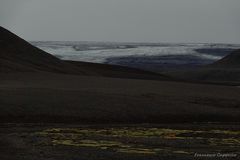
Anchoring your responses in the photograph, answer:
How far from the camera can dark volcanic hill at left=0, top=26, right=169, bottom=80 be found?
5097 centimetres

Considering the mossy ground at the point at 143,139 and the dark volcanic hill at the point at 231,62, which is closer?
the mossy ground at the point at 143,139

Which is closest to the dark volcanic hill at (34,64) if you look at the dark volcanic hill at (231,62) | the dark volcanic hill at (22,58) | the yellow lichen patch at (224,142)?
the dark volcanic hill at (22,58)

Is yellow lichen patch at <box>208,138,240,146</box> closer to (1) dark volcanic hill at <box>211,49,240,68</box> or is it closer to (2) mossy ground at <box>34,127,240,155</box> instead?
(2) mossy ground at <box>34,127,240,155</box>

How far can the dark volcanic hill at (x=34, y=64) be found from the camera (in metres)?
51.0

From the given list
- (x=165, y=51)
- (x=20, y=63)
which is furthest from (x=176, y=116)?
(x=165, y=51)

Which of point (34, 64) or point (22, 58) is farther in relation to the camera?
point (22, 58)

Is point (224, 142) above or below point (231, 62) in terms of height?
above

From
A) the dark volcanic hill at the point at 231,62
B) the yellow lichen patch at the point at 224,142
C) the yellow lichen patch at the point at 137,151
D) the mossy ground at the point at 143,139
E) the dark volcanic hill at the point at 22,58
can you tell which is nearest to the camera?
the yellow lichen patch at the point at 137,151

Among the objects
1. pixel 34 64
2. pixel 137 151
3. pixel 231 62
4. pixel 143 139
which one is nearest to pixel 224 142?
pixel 143 139

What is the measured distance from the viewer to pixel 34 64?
5481 centimetres

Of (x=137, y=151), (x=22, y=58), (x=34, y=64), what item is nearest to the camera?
(x=137, y=151)

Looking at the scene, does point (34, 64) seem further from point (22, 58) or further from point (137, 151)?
point (137, 151)

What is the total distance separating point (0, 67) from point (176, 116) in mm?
21136

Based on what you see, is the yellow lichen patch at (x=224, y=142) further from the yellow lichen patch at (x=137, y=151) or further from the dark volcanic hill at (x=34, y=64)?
the dark volcanic hill at (x=34, y=64)
